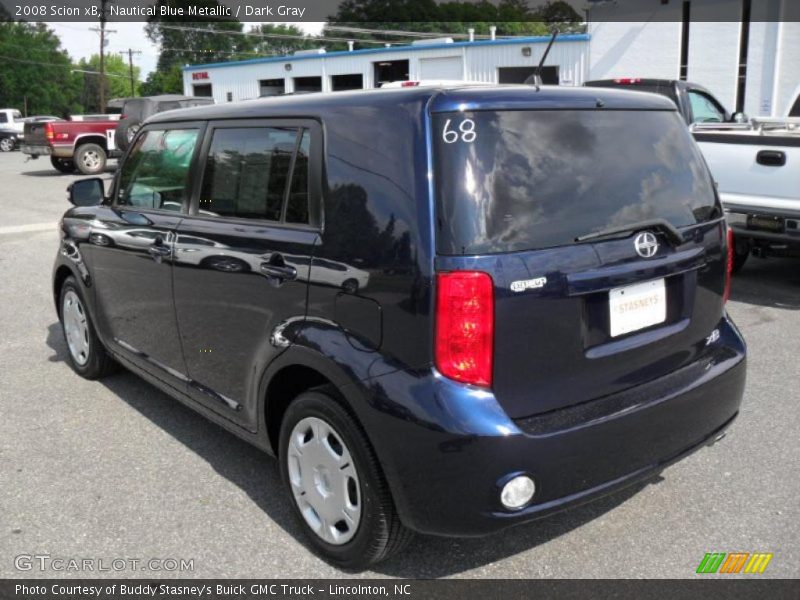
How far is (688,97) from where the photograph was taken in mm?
9875

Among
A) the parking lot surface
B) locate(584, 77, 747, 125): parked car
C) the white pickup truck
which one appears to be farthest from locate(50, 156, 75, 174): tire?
the white pickup truck

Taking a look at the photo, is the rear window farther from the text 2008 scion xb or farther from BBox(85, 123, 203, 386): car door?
BBox(85, 123, 203, 386): car door

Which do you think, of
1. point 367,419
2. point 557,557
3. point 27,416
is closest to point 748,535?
point 557,557

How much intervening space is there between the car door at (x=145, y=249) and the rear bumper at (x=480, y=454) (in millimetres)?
1745

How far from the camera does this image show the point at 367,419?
2.67 metres

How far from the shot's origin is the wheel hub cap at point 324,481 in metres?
2.89

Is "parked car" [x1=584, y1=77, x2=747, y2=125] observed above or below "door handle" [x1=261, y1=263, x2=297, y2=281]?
above

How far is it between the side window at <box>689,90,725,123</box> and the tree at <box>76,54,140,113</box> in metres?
108

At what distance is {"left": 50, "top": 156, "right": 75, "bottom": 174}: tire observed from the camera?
21547mm

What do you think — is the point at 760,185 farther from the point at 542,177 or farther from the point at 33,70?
the point at 33,70

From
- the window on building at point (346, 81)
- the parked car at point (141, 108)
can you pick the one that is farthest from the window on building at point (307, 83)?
the parked car at point (141, 108)
